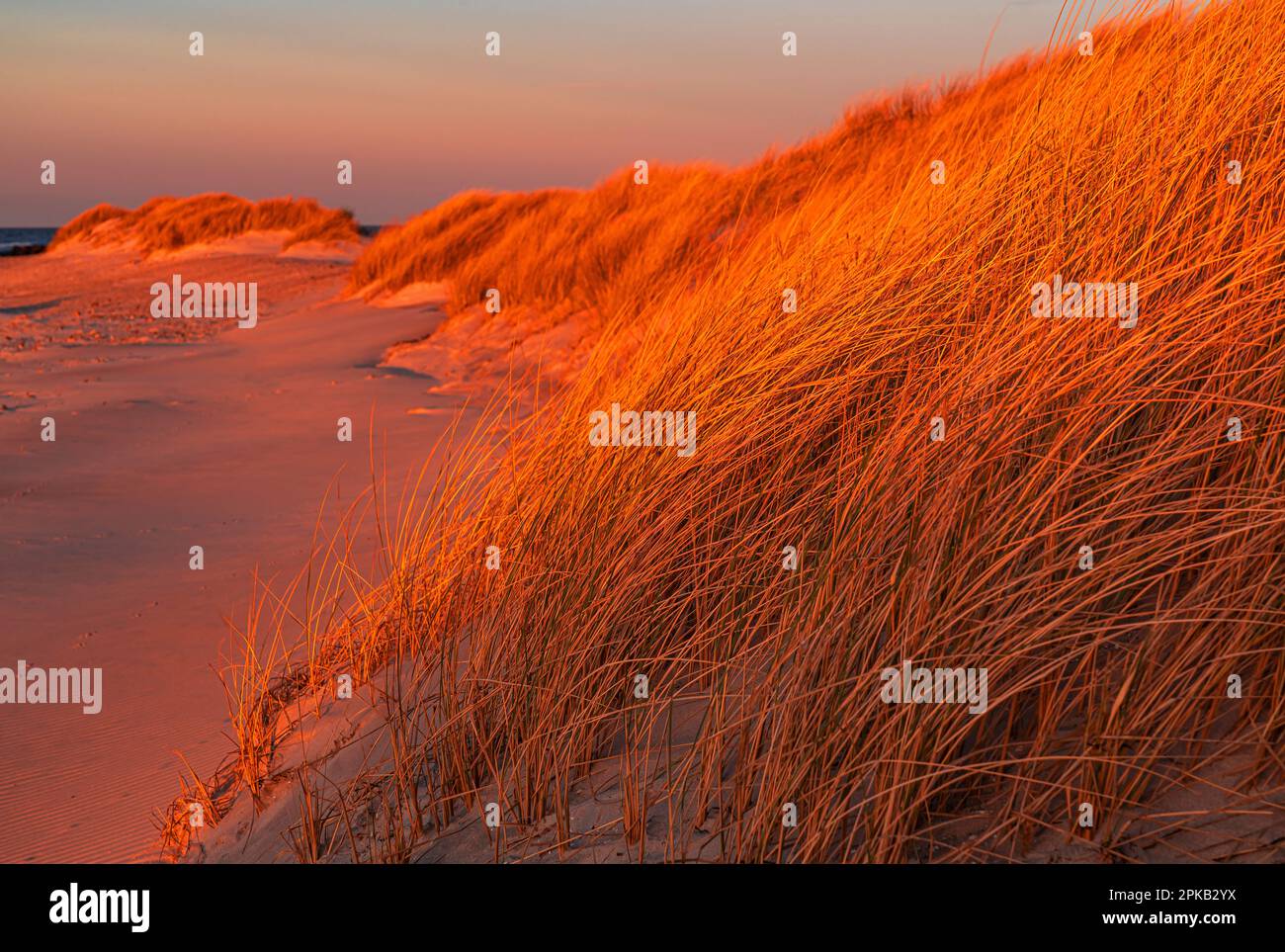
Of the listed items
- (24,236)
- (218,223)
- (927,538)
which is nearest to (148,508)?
(927,538)

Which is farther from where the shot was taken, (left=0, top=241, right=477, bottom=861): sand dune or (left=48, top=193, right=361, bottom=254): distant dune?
(left=48, top=193, right=361, bottom=254): distant dune

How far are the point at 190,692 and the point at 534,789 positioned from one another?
1850 mm

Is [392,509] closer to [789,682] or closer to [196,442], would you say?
[196,442]

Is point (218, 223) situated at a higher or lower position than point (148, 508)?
higher

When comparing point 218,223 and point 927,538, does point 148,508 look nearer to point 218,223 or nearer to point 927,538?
point 927,538

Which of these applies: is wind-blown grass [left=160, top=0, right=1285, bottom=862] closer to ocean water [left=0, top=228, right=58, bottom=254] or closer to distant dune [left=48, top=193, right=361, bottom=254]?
distant dune [left=48, top=193, right=361, bottom=254]

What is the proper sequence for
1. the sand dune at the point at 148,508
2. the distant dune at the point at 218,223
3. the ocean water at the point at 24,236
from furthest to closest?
the ocean water at the point at 24,236
the distant dune at the point at 218,223
the sand dune at the point at 148,508

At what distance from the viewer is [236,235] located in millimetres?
25609

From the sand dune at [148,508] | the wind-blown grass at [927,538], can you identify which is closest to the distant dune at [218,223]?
the sand dune at [148,508]

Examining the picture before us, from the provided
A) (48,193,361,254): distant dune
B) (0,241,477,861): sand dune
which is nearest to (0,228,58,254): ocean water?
(48,193,361,254): distant dune

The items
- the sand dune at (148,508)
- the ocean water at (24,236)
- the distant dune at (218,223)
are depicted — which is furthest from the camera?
the ocean water at (24,236)

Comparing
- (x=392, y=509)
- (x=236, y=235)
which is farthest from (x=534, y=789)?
(x=236, y=235)

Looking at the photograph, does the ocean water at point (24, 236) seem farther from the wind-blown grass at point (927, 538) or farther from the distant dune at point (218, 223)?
the wind-blown grass at point (927, 538)
